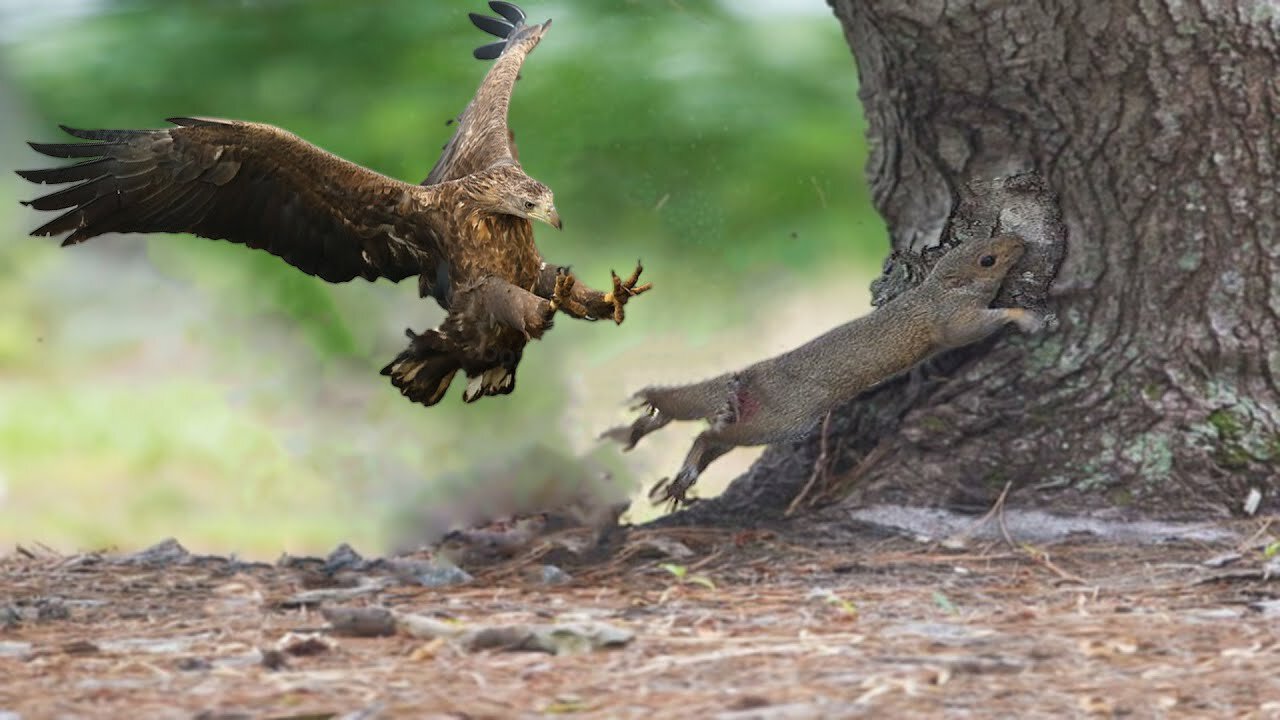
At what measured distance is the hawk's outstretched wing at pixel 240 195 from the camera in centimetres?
428

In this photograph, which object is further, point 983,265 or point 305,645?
point 983,265

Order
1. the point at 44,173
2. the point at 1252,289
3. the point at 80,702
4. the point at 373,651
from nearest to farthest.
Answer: the point at 80,702
the point at 373,651
the point at 44,173
the point at 1252,289

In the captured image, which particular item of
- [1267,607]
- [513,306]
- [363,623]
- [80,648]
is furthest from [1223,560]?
[80,648]

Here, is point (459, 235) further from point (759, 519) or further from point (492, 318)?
point (759, 519)

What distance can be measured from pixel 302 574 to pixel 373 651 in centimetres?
137

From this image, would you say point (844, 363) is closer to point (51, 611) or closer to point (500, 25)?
point (500, 25)

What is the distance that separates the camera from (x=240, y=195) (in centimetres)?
448

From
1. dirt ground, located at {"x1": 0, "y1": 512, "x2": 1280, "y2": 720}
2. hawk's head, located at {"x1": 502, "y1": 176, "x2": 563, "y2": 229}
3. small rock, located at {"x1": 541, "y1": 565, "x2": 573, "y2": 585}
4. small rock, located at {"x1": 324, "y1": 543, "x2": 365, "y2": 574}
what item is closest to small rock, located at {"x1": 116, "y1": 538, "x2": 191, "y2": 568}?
dirt ground, located at {"x1": 0, "y1": 512, "x2": 1280, "y2": 720}

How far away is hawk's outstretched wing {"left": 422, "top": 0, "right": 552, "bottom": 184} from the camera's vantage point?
4852 mm

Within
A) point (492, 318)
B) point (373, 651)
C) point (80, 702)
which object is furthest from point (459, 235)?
point (80, 702)

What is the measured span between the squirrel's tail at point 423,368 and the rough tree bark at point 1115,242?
1.05 meters

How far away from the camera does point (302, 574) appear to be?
173 inches

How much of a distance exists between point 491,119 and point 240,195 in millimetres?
915

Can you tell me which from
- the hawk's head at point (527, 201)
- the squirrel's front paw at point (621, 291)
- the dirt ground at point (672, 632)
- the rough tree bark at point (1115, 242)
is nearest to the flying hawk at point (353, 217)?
the hawk's head at point (527, 201)
